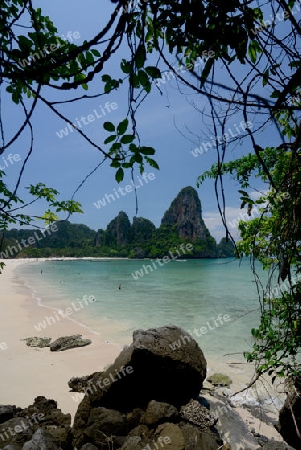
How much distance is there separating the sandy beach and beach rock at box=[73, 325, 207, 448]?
1320 millimetres

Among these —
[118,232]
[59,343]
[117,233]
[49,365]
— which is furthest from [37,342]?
[117,233]

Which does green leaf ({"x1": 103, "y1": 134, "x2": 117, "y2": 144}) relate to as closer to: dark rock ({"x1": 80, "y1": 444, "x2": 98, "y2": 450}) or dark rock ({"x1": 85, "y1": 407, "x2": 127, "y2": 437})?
dark rock ({"x1": 80, "y1": 444, "x2": 98, "y2": 450})

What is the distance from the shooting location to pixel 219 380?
7785 millimetres

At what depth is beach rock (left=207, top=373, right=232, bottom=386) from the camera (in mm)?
7645

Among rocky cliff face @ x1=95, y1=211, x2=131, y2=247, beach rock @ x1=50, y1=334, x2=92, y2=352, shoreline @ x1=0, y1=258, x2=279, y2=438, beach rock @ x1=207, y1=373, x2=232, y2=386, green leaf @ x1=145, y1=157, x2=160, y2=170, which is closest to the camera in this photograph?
green leaf @ x1=145, y1=157, x2=160, y2=170

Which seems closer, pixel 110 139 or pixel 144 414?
pixel 110 139

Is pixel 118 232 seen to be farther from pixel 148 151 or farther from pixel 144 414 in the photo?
pixel 148 151

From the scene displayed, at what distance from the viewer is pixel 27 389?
20.8 feet

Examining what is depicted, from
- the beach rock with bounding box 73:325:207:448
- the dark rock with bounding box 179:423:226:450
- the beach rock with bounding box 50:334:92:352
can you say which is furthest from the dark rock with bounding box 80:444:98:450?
the beach rock with bounding box 50:334:92:352

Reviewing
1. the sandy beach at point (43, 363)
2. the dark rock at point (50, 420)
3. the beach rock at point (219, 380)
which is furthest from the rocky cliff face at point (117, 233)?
the dark rock at point (50, 420)

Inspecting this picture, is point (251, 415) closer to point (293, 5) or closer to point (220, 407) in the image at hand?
point (220, 407)

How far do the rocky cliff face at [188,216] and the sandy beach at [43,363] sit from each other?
118 metres

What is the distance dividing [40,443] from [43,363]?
5522 mm

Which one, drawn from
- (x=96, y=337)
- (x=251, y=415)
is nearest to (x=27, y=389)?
(x=251, y=415)
